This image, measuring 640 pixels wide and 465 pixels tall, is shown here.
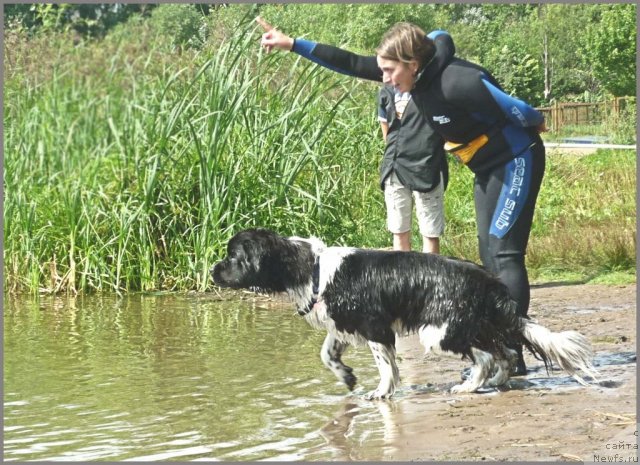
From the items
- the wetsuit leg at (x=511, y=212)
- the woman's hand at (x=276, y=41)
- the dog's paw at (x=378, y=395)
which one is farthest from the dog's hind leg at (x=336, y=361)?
the woman's hand at (x=276, y=41)

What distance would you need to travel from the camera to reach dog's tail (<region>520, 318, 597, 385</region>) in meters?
5.89

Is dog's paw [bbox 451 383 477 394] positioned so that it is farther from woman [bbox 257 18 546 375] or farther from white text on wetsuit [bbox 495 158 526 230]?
white text on wetsuit [bbox 495 158 526 230]

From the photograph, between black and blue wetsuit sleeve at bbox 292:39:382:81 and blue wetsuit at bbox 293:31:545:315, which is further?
black and blue wetsuit sleeve at bbox 292:39:382:81

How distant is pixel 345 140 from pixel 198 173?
5.73ft

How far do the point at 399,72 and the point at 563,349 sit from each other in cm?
177

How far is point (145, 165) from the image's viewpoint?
9.72 m

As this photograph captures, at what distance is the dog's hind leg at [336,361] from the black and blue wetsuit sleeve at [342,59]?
1583 mm

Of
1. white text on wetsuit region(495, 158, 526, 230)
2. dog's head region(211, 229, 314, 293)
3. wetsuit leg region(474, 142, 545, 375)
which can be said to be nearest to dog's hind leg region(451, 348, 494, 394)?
wetsuit leg region(474, 142, 545, 375)

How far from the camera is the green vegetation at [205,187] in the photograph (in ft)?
31.0

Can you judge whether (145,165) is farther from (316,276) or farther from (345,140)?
(316,276)

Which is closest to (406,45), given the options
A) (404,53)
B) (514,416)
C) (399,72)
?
(404,53)

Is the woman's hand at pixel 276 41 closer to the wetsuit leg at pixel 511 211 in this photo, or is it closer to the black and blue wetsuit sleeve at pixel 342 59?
the black and blue wetsuit sleeve at pixel 342 59

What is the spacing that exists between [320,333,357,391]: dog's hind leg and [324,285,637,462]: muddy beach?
320 mm

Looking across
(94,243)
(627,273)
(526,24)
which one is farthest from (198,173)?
(526,24)
